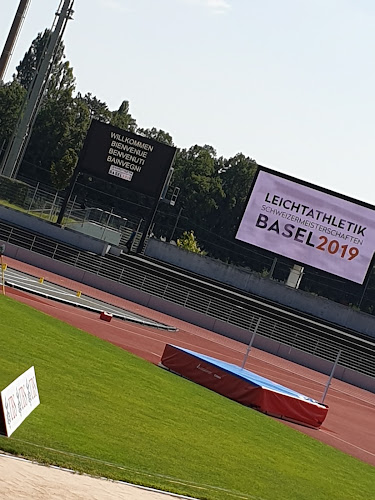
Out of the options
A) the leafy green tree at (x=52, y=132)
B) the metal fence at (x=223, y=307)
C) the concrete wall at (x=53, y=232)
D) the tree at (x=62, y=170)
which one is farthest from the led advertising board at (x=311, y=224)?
the leafy green tree at (x=52, y=132)

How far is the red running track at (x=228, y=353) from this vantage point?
96.5 feet

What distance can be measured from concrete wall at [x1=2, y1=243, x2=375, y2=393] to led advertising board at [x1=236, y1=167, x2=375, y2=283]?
5.38 metres

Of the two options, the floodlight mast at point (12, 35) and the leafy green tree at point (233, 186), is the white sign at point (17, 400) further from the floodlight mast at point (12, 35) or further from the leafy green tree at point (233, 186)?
the leafy green tree at point (233, 186)

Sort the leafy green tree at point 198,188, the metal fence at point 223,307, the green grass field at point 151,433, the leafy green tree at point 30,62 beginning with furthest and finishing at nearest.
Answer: the leafy green tree at point 30,62, the leafy green tree at point 198,188, the metal fence at point 223,307, the green grass field at point 151,433

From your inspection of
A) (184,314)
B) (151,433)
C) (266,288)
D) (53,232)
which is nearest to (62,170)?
(53,232)

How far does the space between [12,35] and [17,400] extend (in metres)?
31.7

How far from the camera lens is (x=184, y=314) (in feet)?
170

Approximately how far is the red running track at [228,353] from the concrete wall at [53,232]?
6.68 m

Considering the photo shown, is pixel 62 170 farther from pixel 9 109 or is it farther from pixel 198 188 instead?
pixel 198 188

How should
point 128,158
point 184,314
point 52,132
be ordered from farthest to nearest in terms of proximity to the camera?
point 52,132, point 128,158, point 184,314

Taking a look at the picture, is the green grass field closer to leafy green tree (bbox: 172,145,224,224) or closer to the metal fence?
the metal fence

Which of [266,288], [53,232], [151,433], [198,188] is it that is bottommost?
[151,433]

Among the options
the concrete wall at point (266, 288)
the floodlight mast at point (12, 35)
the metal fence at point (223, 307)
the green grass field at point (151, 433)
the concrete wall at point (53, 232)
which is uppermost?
the floodlight mast at point (12, 35)

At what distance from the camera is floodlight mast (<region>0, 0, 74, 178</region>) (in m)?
59.7
